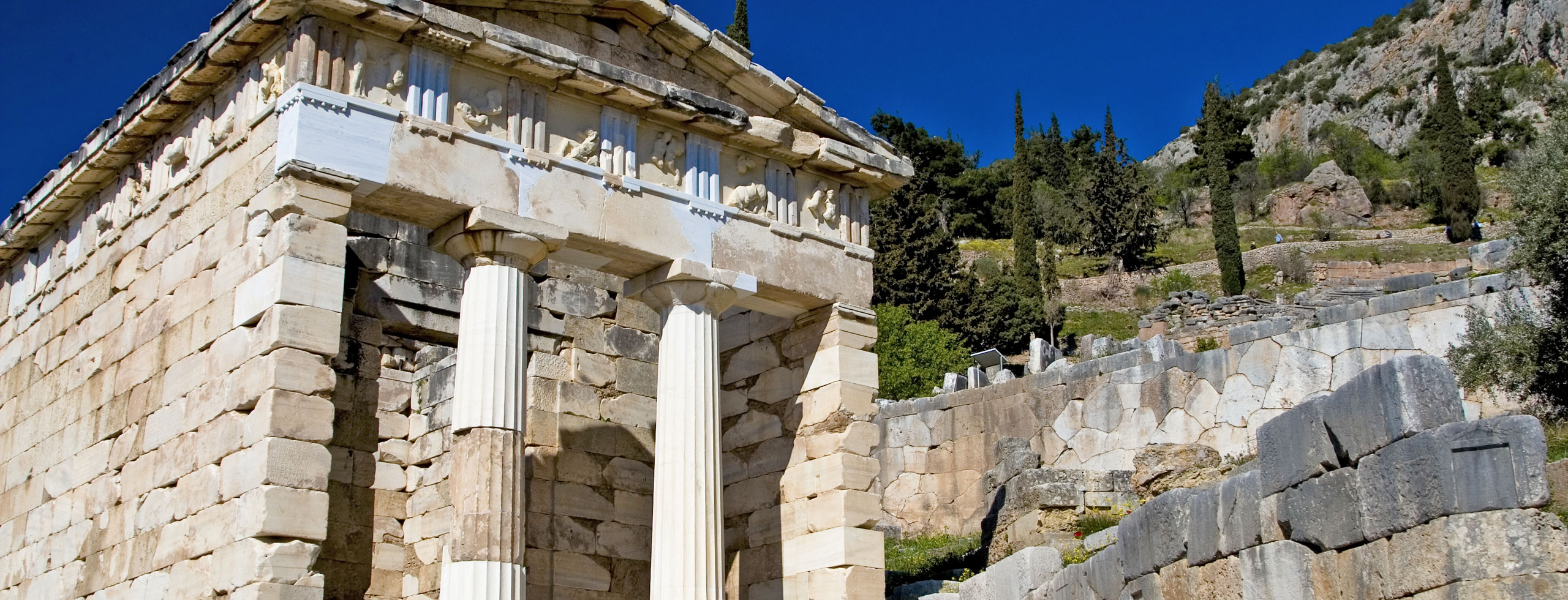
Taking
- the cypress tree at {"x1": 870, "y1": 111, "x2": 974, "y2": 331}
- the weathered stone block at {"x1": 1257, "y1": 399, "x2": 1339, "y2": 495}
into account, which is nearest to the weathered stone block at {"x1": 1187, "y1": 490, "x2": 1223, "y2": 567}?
the weathered stone block at {"x1": 1257, "y1": 399, "x2": 1339, "y2": 495}

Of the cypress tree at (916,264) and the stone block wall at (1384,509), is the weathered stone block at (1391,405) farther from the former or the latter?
the cypress tree at (916,264)

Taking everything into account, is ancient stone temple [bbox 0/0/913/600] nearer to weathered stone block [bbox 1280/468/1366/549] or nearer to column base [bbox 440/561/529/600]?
column base [bbox 440/561/529/600]

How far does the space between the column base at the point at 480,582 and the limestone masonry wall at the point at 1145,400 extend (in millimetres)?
10005

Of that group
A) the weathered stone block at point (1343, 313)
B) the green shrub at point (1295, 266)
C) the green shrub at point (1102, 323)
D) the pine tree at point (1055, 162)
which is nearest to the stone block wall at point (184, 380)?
the weathered stone block at point (1343, 313)

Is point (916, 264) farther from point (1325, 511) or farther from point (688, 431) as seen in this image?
point (1325, 511)

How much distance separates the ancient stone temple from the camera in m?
11.4

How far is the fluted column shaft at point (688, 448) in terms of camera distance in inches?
512

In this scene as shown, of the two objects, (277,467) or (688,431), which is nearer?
(277,467)

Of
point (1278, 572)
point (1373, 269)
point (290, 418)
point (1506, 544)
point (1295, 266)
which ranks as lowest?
point (1506, 544)

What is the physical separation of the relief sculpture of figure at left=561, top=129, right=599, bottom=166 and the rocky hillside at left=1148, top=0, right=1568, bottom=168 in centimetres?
5918

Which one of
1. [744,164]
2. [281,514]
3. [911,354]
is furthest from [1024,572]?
[911,354]

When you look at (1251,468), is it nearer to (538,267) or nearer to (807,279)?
(807,279)

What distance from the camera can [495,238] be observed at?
12.4m

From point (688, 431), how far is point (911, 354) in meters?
22.9
